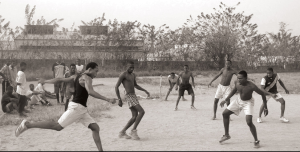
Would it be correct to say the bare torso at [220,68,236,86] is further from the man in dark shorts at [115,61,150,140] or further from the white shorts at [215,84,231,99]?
the man in dark shorts at [115,61,150,140]

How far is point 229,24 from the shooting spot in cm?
4184

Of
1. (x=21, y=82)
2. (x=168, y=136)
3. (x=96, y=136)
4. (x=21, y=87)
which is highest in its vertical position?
(x=21, y=82)

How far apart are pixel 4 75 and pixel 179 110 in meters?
6.60

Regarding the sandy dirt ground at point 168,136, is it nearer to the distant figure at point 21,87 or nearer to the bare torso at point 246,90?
the bare torso at point 246,90

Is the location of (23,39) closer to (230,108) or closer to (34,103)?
(34,103)

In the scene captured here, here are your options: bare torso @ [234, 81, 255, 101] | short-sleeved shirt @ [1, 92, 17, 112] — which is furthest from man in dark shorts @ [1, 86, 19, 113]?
bare torso @ [234, 81, 255, 101]

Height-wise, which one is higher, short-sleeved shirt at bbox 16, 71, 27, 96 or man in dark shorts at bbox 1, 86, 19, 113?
short-sleeved shirt at bbox 16, 71, 27, 96

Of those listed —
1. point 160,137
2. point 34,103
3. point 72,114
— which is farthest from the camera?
point 34,103

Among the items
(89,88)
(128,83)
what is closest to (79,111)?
(89,88)

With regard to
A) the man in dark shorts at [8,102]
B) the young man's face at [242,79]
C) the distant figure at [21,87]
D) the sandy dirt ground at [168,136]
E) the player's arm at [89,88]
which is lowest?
the sandy dirt ground at [168,136]

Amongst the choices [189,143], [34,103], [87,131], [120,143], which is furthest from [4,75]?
[189,143]

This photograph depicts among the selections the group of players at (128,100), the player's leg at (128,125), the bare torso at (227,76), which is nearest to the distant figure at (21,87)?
the group of players at (128,100)

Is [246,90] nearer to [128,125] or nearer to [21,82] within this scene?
[128,125]

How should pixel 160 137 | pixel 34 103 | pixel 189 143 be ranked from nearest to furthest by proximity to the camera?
pixel 189 143 → pixel 160 137 → pixel 34 103
